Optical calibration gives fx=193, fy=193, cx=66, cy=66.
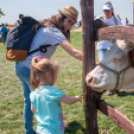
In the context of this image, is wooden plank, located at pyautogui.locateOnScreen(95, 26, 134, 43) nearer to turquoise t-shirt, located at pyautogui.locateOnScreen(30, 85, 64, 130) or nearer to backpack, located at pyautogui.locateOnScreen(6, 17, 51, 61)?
backpack, located at pyautogui.locateOnScreen(6, 17, 51, 61)

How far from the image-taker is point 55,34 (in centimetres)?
212

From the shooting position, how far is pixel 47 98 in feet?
5.97

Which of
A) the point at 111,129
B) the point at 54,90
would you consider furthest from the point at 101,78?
the point at 111,129

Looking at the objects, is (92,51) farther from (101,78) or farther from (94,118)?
(94,118)

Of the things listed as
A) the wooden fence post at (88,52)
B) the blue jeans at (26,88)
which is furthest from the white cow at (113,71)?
the blue jeans at (26,88)

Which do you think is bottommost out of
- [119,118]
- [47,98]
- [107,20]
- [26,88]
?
[119,118]

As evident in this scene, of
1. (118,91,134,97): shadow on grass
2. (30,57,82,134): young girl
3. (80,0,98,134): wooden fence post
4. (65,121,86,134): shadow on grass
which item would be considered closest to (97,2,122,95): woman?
(118,91,134,97): shadow on grass

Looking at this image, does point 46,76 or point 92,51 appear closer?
point 46,76

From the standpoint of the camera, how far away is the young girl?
5.98 feet

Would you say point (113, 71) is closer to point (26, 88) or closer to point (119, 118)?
point (119, 118)

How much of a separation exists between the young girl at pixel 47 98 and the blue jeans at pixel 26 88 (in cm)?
47

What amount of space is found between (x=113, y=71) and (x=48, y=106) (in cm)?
79

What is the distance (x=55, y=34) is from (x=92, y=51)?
1.55 ft

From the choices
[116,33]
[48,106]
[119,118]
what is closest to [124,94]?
[119,118]
